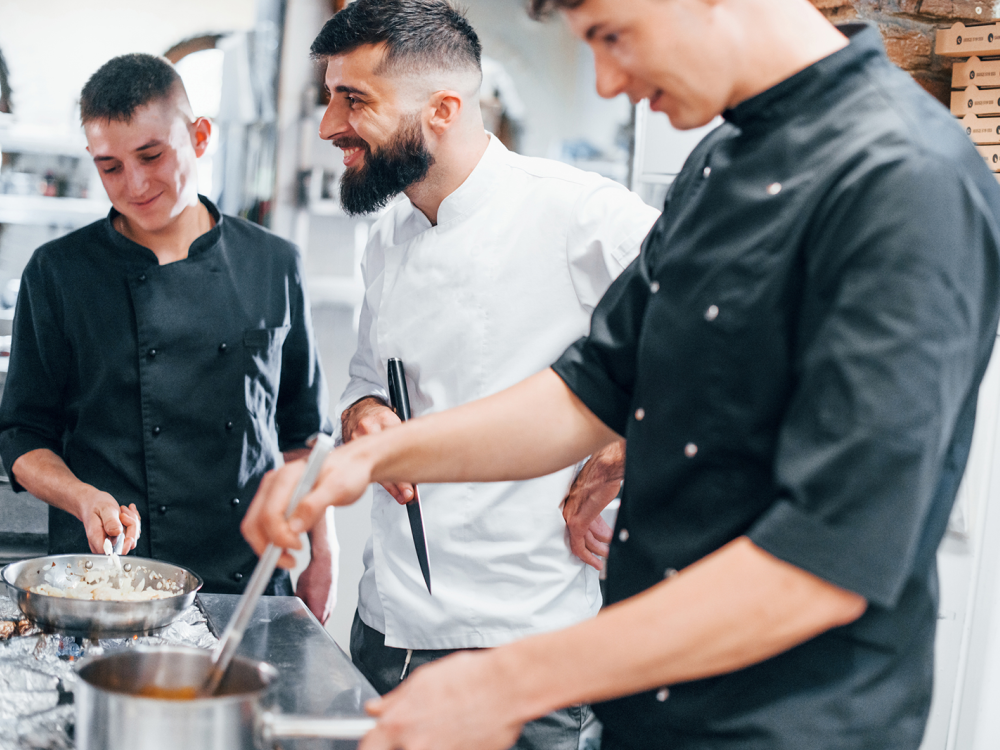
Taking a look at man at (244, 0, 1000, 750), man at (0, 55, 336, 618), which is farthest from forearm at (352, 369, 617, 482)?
man at (0, 55, 336, 618)

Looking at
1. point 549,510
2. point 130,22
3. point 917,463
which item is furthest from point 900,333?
point 130,22

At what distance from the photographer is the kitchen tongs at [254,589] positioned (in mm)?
868

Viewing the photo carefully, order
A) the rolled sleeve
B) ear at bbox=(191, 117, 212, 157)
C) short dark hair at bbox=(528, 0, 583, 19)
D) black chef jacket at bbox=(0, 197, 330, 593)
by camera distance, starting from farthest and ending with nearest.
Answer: ear at bbox=(191, 117, 212, 157)
black chef jacket at bbox=(0, 197, 330, 593)
short dark hair at bbox=(528, 0, 583, 19)
the rolled sleeve

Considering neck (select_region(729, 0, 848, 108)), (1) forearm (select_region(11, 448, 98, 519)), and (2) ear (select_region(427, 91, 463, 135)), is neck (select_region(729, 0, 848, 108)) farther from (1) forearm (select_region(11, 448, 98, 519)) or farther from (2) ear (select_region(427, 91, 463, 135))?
(1) forearm (select_region(11, 448, 98, 519))

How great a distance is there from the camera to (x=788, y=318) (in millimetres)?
804

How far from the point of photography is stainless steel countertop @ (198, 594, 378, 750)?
1161 mm

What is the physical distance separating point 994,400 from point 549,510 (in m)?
1.27

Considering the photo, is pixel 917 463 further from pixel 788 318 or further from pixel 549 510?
pixel 549 510

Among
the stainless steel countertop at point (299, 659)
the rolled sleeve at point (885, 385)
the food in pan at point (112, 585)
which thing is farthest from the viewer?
the food in pan at point (112, 585)

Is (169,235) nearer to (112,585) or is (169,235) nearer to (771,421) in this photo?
(112,585)

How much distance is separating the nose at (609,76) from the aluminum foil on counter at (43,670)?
2.84ft

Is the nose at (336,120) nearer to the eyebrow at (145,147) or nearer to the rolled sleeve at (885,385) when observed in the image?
the eyebrow at (145,147)

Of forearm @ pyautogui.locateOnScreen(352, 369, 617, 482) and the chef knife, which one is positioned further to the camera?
the chef knife

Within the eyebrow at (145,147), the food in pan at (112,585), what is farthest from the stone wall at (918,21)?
the food in pan at (112,585)
